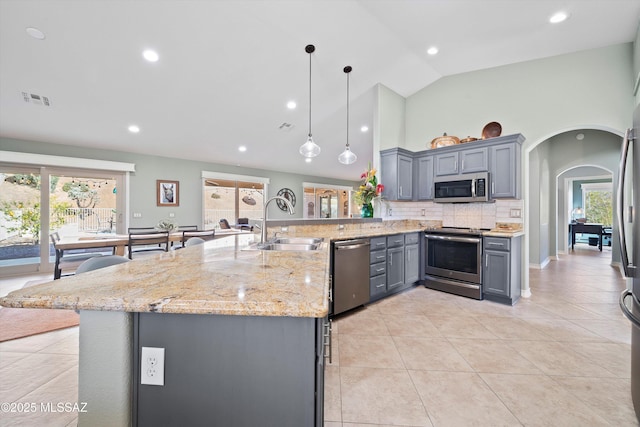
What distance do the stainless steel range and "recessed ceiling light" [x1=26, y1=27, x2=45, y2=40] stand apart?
503 centimetres

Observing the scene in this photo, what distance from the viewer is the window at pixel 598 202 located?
8.77 meters

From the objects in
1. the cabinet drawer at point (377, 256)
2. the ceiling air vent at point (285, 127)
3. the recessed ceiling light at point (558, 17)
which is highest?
the recessed ceiling light at point (558, 17)

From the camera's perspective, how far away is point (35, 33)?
107 inches

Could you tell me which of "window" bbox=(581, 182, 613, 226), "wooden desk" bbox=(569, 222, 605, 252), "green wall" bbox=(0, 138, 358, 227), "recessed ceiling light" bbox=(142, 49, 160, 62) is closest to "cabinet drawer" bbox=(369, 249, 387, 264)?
"recessed ceiling light" bbox=(142, 49, 160, 62)

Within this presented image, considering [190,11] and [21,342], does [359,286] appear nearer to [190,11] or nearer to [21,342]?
[21,342]

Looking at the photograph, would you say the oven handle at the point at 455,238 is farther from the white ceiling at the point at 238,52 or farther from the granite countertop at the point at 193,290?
the granite countertop at the point at 193,290

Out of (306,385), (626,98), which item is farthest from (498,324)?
(626,98)

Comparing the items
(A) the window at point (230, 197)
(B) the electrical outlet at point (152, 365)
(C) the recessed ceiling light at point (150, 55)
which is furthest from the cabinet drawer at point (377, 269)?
(A) the window at point (230, 197)

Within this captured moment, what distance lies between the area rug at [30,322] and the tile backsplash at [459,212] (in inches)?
157

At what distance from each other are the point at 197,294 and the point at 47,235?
5.86 metres

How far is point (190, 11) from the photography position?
2.69m

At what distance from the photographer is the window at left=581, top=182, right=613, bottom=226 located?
877cm

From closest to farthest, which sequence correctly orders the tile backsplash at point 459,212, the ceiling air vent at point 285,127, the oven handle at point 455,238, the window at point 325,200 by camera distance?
the oven handle at point 455,238
the tile backsplash at point 459,212
the ceiling air vent at point 285,127
the window at point 325,200

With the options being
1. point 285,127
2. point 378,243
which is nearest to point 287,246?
point 378,243
